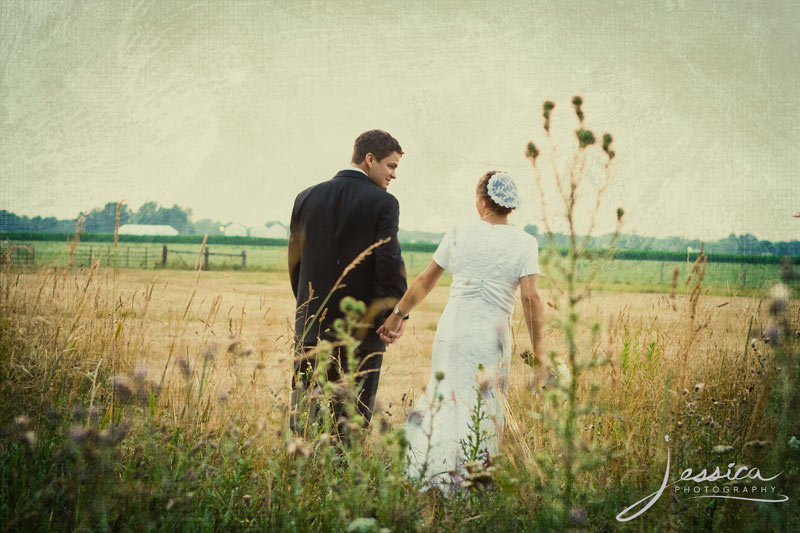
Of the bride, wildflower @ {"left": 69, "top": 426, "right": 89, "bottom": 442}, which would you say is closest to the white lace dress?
the bride

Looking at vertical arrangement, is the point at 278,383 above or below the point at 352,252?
below

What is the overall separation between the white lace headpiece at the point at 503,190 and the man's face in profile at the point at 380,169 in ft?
2.26

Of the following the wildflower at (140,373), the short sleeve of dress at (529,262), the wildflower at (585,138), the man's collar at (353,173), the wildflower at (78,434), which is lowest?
the wildflower at (78,434)

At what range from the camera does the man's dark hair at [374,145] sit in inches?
125

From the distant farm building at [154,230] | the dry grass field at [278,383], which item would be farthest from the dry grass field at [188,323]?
the distant farm building at [154,230]

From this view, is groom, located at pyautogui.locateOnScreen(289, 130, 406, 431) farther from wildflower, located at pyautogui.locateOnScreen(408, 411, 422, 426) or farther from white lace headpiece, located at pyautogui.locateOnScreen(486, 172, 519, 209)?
white lace headpiece, located at pyautogui.locateOnScreen(486, 172, 519, 209)

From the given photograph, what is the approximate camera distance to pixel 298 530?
5.30ft

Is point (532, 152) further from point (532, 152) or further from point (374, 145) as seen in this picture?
point (374, 145)

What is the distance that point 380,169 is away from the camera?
10.4 ft

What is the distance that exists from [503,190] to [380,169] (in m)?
0.82

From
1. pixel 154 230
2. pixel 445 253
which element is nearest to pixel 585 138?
pixel 445 253

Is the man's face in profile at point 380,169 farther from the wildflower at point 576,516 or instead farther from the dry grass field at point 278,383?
the wildflower at point 576,516

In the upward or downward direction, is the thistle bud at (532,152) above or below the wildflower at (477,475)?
above

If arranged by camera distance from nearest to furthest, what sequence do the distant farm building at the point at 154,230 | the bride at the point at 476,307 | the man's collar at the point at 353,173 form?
1. the bride at the point at 476,307
2. the man's collar at the point at 353,173
3. the distant farm building at the point at 154,230
